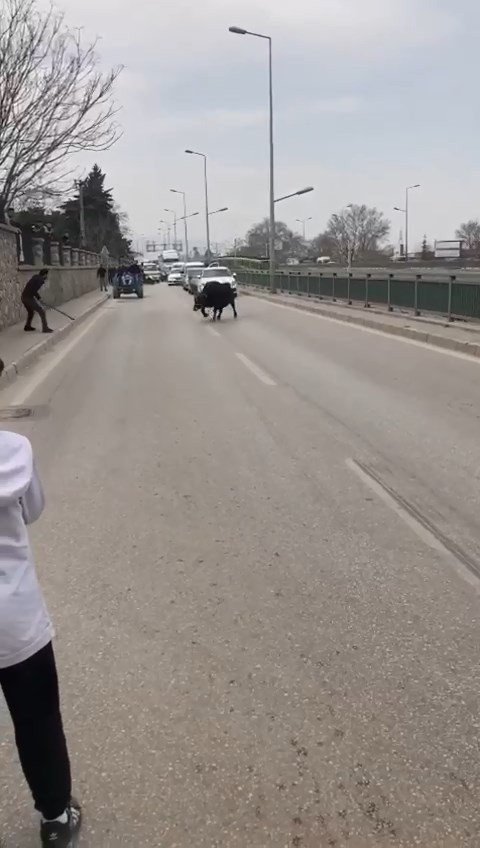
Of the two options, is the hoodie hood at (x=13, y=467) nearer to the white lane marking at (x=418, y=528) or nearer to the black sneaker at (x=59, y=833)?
the black sneaker at (x=59, y=833)

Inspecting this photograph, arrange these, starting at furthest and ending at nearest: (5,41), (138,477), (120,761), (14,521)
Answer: (5,41) < (138,477) < (120,761) < (14,521)

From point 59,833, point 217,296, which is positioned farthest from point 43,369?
point 59,833

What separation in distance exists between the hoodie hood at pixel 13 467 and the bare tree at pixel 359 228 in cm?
11968

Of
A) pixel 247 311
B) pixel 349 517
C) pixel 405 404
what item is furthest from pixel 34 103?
pixel 349 517

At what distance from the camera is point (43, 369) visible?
14.2 m

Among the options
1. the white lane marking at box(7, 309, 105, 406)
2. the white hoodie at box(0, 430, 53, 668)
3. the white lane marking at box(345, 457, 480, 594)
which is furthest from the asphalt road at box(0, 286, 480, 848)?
the white lane marking at box(7, 309, 105, 406)

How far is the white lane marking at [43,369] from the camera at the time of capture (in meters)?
11.4

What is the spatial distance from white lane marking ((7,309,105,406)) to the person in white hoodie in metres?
8.71

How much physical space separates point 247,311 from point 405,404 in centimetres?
2069

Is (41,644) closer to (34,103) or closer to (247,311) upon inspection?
(34,103)

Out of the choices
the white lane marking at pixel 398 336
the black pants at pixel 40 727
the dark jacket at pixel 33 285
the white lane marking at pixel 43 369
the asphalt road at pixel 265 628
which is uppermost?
the dark jacket at pixel 33 285

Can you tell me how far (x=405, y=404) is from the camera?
9.77m

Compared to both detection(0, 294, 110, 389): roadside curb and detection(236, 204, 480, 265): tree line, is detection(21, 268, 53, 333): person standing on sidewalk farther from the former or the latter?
detection(236, 204, 480, 265): tree line

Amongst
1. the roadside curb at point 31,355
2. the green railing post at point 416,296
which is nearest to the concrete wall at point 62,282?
the roadside curb at point 31,355
